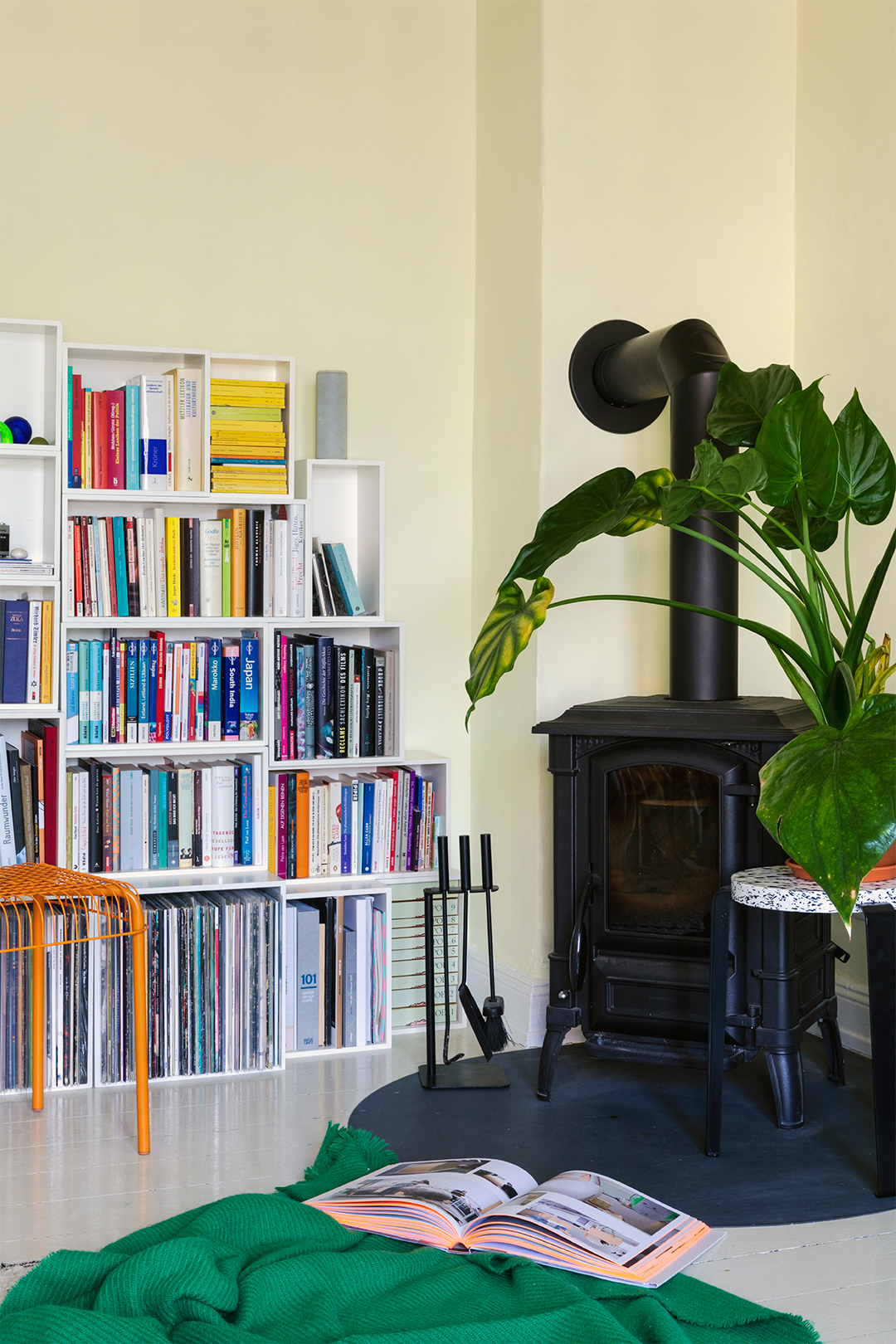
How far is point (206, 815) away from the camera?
10.3 ft

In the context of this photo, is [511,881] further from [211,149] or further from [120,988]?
[211,149]

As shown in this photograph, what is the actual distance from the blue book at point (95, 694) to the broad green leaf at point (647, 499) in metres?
1.30

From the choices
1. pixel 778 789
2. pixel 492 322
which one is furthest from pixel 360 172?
pixel 778 789

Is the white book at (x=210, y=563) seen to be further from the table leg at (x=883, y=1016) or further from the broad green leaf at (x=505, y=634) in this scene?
the table leg at (x=883, y=1016)

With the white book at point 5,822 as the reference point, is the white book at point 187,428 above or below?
above

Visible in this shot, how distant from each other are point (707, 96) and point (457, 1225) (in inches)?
112

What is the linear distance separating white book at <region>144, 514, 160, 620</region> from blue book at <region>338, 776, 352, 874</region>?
0.68 meters

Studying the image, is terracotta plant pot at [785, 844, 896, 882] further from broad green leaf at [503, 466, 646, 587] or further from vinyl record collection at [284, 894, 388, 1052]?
vinyl record collection at [284, 894, 388, 1052]

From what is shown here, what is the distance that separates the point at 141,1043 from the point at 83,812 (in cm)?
66

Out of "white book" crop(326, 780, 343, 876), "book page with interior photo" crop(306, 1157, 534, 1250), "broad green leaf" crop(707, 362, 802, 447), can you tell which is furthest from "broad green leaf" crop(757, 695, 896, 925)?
"white book" crop(326, 780, 343, 876)

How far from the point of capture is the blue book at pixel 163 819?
307cm

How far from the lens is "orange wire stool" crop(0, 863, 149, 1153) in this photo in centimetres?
254

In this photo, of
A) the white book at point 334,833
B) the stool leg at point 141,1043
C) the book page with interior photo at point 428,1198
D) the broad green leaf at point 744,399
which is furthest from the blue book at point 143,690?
the broad green leaf at point 744,399

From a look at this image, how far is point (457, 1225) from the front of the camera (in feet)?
A: 6.63
